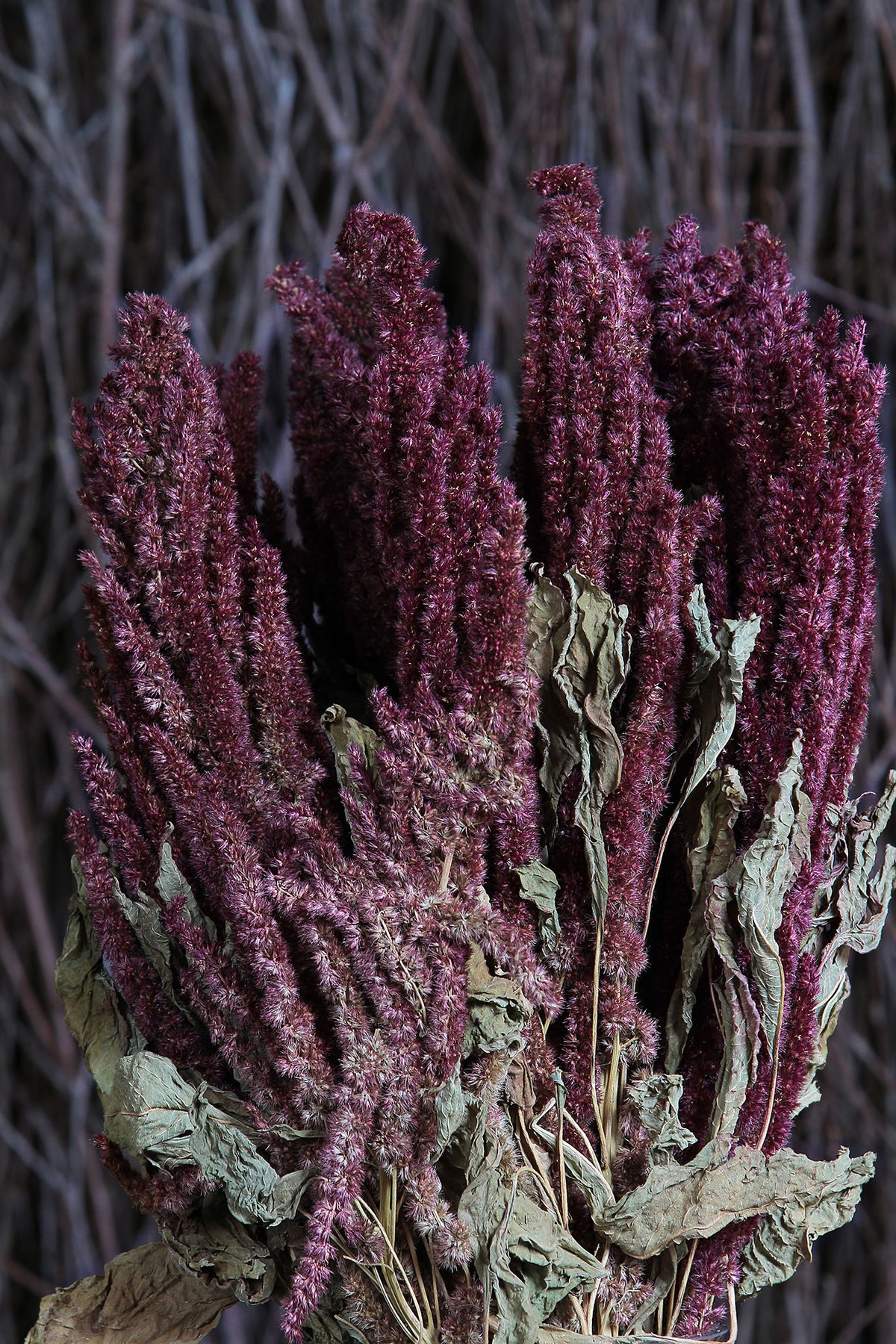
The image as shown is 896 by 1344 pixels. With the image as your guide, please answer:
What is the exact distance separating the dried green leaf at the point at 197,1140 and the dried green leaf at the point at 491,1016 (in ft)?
0.29

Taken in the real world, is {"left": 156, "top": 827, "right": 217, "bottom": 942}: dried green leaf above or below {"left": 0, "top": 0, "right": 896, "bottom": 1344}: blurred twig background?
below

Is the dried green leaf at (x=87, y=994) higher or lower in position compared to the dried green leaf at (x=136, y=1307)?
higher

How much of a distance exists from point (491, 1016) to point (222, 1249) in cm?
16

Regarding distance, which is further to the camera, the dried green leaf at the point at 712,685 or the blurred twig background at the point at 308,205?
the blurred twig background at the point at 308,205

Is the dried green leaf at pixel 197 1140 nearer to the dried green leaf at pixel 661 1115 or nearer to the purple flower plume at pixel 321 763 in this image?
the purple flower plume at pixel 321 763

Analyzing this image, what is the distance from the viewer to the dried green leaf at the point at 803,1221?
0.51 metres

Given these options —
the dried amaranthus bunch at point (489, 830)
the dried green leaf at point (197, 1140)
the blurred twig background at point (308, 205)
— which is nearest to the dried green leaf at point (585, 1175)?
the dried amaranthus bunch at point (489, 830)

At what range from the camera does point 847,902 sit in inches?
21.5

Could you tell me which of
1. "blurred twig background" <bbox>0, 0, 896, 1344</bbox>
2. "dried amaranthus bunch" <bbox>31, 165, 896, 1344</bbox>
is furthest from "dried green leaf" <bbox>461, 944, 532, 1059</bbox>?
"blurred twig background" <bbox>0, 0, 896, 1344</bbox>

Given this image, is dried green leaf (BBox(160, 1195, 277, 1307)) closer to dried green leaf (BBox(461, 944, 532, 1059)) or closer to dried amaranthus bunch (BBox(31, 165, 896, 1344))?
dried amaranthus bunch (BBox(31, 165, 896, 1344))

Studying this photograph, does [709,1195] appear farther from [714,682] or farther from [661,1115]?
[714,682]

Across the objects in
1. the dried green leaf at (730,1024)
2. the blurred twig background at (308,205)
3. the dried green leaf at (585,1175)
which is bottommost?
the dried green leaf at (585,1175)

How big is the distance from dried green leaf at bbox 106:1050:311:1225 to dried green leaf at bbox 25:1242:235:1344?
81 millimetres

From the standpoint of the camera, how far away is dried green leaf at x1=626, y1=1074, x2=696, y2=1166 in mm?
490
